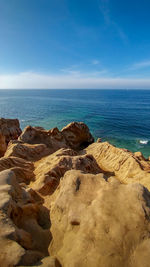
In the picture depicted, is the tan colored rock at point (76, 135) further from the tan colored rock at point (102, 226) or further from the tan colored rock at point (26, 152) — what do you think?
the tan colored rock at point (102, 226)

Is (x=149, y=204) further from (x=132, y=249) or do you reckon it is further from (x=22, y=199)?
(x=22, y=199)

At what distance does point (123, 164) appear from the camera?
42.3ft

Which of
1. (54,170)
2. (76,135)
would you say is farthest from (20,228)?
(76,135)

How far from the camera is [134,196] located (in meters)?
4.71

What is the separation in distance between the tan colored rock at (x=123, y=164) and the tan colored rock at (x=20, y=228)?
7705 millimetres

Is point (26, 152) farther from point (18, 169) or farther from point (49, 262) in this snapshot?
point (49, 262)

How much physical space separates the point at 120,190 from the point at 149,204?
100 cm

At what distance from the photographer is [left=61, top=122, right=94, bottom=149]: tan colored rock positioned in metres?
22.0

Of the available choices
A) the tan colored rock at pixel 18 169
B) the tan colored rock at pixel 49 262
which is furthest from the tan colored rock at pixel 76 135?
the tan colored rock at pixel 49 262

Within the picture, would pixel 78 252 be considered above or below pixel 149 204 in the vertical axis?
below

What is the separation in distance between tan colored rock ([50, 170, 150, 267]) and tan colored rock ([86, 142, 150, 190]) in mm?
5890

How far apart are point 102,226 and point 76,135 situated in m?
19.2

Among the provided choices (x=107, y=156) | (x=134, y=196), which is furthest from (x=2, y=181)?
(x=107, y=156)

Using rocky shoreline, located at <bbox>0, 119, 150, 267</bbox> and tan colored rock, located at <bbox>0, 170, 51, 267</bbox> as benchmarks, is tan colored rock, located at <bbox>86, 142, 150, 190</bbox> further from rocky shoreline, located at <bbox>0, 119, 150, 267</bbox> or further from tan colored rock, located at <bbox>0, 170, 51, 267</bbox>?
tan colored rock, located at <bbox>0, 170, 51, 267</bbox>
